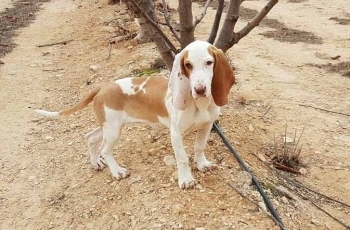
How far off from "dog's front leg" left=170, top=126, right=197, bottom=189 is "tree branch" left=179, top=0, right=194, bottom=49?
128 centimetres

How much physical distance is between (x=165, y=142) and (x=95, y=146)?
74cm

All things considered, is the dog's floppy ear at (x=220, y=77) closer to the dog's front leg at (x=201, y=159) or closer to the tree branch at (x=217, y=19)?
the dog's front leg at (x=201, y=159)

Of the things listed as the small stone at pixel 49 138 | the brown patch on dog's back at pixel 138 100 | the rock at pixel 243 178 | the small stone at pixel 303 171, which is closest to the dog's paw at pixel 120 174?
the brown patch on dog's back at pixel 138 100

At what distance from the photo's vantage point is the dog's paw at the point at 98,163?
448 centimetres

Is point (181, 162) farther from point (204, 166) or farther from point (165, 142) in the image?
point (165, 142)

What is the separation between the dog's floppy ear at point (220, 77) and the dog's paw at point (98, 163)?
1715mm

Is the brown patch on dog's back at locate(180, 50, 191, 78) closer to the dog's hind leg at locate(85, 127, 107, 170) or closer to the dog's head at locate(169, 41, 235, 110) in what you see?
the dog's head at locate(169, 41, 235, 110)

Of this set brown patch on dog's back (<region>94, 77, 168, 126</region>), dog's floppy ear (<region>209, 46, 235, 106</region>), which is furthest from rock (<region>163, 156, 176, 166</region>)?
dog's floppy ear (<region>209, 46, 235, 106</region>)

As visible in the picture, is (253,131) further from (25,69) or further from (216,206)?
Answer: (25,69)

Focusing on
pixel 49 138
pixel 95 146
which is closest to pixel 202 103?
pixel 95 146

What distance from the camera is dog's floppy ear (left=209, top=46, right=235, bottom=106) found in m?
3.13

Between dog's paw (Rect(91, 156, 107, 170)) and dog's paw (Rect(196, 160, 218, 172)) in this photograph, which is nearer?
dog's paw (Rect(196, 160, 218, 172))

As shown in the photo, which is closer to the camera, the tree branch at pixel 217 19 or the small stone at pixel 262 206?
the small stone at pixel 262 206

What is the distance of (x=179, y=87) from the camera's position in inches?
128
